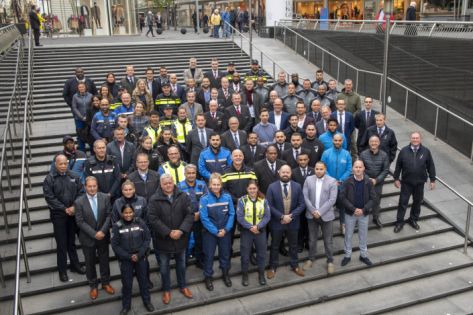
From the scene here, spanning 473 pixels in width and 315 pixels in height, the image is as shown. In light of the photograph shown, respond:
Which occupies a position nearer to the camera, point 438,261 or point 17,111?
point 438,261

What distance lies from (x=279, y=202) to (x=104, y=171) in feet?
9.33

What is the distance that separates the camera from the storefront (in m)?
29.0

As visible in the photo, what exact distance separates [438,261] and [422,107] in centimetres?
618

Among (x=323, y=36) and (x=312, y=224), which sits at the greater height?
(x=323, y=36)

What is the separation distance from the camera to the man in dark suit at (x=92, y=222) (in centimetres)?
695

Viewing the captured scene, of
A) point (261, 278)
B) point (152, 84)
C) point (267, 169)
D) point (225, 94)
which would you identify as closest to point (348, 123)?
point (267, 169)

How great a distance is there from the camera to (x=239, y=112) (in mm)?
10555

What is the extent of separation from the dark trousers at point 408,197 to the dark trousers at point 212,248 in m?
3.82

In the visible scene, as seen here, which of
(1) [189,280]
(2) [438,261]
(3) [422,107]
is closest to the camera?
(1) [189,280]

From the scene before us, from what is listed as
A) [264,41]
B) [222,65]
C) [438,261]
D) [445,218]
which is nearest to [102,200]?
[438,261]

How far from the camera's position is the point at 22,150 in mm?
9547

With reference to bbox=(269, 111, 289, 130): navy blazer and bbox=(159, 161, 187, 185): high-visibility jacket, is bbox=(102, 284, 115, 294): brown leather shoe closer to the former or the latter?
bbox=(159, 161, 187, 185): high-visibility jacket

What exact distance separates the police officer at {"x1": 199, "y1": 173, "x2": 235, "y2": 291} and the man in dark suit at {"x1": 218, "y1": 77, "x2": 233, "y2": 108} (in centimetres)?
415

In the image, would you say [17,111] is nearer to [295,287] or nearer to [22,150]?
[22,150]
